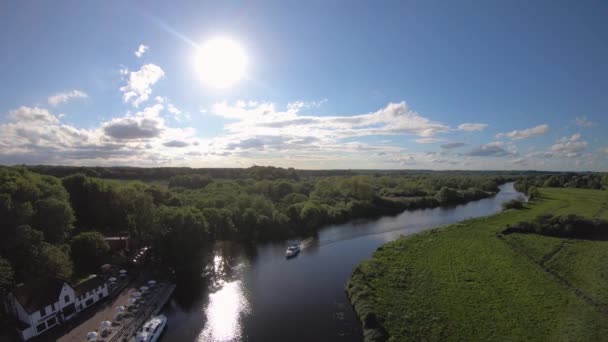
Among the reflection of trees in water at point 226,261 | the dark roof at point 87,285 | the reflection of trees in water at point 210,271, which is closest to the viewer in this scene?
the dark roof at point 87,285

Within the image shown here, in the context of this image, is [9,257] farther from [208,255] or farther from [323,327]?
[323,327]

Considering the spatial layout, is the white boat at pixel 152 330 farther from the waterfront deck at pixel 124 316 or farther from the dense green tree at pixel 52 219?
the dense green tree at pixel 52 219

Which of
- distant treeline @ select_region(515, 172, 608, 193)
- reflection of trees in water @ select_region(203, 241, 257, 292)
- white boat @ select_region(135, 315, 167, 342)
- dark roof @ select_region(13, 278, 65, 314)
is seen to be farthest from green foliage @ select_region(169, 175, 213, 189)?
distant treeline @ select_region(515, 172, 608, 193)

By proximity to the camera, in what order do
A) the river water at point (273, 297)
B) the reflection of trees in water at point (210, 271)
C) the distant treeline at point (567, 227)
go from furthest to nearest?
the distant treeline at point (567, 227) → the reflection of trees in water at point (210, 271) → the river water at point (273, 297)

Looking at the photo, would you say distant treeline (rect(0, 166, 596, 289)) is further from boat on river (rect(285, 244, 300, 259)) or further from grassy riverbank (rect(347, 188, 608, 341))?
grassy riverbank (rect(347, 188, 608, 341))

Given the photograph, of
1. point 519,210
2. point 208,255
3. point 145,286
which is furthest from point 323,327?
point 519,210

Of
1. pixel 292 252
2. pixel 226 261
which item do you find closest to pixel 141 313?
pixel 226 261

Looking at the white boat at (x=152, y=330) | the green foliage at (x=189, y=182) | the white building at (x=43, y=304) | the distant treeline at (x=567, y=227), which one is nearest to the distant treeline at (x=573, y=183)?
the distant treeline at (x=567, y=227)
